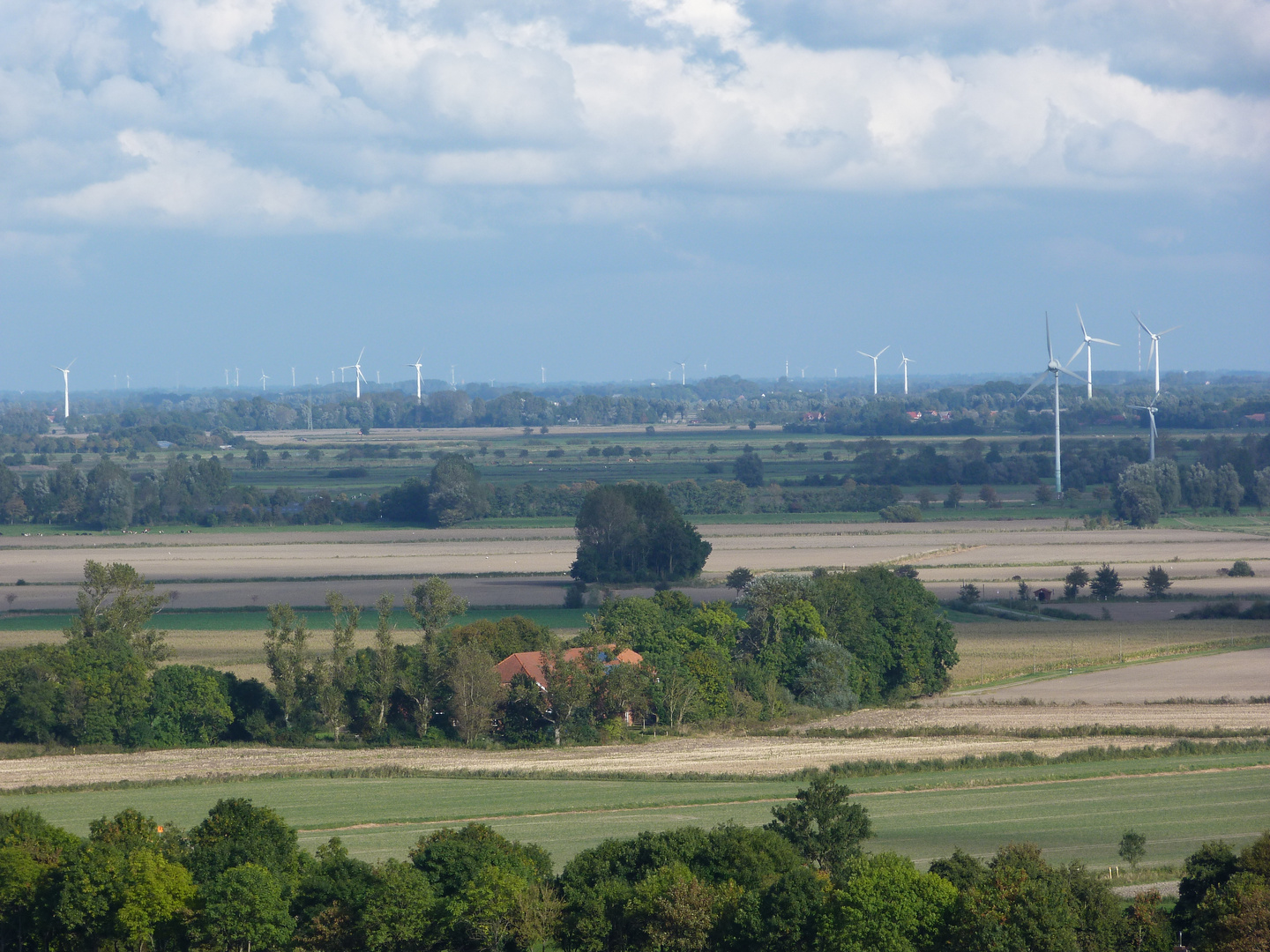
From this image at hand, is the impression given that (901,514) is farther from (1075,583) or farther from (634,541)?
(1075,583)

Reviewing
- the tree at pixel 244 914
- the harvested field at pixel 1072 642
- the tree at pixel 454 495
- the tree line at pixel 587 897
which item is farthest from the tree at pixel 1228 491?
the tree at pixel 244 914

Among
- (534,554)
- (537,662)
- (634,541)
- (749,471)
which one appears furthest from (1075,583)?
(749,471)

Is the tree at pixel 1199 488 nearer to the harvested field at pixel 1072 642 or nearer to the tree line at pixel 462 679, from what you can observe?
the harvested field at pixel 1072 642

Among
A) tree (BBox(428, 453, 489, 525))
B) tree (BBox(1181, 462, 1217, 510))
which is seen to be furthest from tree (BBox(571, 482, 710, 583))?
tree (BBox(1181, 462, 1217, 510))

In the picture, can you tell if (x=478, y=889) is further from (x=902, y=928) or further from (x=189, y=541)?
(x=189, y=541)

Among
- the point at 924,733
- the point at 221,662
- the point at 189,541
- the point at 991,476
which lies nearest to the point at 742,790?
the point at 924,733

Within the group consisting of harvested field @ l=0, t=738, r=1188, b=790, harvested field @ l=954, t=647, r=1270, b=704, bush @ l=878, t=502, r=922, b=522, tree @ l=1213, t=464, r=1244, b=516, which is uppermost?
tree @ l=1213, t=464, r=1244, b=516

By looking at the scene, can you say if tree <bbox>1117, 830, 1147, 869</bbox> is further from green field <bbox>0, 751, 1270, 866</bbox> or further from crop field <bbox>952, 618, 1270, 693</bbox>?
crop field <bbox>952, 618, 1270, 693</bbox>
